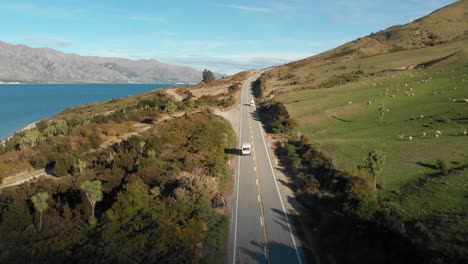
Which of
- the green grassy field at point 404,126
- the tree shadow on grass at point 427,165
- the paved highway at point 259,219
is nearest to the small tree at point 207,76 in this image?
the green grassy field at point 404,126

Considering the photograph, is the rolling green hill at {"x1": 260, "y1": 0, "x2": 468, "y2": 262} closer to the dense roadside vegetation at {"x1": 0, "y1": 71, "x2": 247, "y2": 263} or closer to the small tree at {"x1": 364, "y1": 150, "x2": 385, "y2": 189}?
the small tree at {"x1": 364, "y1": 150, "x2": 385, "y2": 189}

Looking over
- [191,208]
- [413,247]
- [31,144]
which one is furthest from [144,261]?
[31,144]

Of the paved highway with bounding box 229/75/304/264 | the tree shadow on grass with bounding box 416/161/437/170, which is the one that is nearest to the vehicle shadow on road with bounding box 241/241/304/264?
the paved highway with bounding box 229/75/304/264

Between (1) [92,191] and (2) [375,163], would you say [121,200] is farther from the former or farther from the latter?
(2) [375,163]

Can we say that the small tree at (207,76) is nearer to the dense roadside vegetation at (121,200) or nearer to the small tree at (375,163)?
the dense roadside vegetation at (121,200)

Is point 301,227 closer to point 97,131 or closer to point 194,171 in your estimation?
point 194,171
